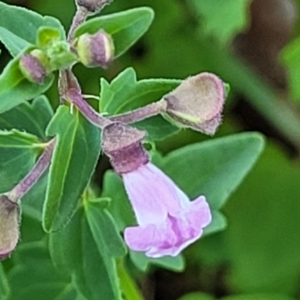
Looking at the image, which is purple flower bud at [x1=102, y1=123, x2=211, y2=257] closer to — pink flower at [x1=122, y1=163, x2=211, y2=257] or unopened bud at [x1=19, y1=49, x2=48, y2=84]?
pink flower at [x1=122, y1=163, x2=211, y2=257]

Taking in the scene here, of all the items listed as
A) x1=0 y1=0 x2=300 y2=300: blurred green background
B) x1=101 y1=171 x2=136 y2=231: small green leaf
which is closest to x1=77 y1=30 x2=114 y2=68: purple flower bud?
x1=101 y1=171 x2=136 y2=231: small green leaf

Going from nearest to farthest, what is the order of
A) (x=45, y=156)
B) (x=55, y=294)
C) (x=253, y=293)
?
(x=45, y=156) < (x=55, y=294) < (x=253, y=293)

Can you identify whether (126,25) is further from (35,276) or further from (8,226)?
(35,276)

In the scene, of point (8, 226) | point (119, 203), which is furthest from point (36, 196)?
point (8, 226)

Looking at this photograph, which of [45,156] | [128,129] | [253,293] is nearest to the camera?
[128,129]

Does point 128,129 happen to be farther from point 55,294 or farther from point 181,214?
point 55,294

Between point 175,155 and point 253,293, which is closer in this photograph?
point 175,155

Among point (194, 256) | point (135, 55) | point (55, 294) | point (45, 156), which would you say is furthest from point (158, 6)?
point (45, 156)
